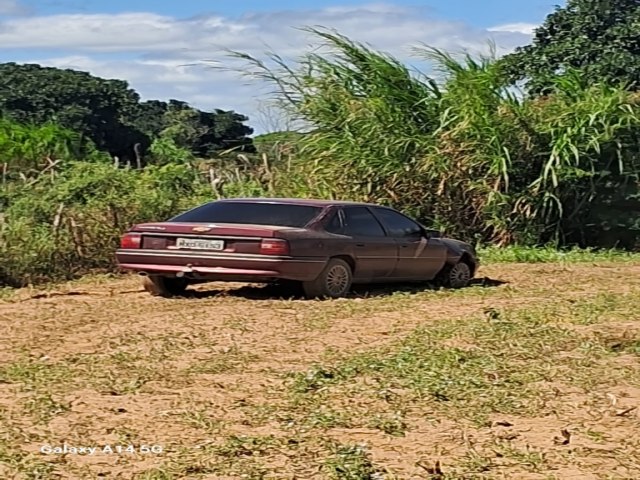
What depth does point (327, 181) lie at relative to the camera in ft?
68.7

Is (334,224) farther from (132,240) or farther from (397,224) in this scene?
(132,240)

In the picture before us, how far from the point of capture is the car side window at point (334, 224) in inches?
506

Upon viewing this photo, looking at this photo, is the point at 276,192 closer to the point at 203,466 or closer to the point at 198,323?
the point at 198,323

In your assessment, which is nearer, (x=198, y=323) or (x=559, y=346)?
(x=559, y=346)

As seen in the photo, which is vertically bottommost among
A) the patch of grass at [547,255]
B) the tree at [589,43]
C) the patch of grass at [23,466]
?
the patch of grass at [547,255]

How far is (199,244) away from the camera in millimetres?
12188

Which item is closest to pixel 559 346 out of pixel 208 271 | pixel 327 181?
pixel 208 271

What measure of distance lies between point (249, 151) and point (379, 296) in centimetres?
1128

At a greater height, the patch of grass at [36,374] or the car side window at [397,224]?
the car side window at [397,224]

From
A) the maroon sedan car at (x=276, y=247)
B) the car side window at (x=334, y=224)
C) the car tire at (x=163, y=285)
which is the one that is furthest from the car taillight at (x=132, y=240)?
the car side window at (x=334, y=224)

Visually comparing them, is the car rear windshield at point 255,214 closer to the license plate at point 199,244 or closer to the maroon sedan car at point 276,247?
the maroon sedan car at point 276,247

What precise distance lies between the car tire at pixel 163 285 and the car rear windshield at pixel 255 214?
0.66m

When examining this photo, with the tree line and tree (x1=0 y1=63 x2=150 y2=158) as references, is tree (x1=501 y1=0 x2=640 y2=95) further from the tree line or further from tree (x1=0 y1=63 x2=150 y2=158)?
tree (x1=0 y1=63 x2=150 y2=158)

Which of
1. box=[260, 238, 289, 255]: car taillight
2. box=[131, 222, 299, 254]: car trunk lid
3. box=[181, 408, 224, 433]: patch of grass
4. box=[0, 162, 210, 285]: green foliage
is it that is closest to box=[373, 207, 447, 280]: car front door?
box=[131, 222, 299, 254]: car trunk lid
